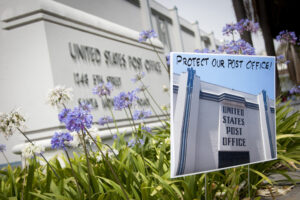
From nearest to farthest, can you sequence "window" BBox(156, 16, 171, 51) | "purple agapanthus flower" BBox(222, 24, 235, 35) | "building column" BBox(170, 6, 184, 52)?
"purple agapanthus flower" BBox(222, 24, 235, 35) < "window" BBox(156, 16, 171, 51) < "building column" BBox(170, 6, 184, 52)

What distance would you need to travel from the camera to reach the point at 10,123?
2.25 m

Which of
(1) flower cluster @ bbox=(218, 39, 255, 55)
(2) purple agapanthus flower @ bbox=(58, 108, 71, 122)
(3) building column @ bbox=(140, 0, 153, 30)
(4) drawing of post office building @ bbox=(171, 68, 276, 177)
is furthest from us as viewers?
(3) building column @ bbox=(140, 0, 153, 30)

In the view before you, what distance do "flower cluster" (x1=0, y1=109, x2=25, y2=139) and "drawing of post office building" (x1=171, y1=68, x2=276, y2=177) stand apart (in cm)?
124

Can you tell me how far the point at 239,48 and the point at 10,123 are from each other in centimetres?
244

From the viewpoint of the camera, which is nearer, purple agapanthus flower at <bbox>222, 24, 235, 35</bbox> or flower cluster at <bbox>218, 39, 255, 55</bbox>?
flower cluster at <bbox>218, 39, 255, 55</bbox>

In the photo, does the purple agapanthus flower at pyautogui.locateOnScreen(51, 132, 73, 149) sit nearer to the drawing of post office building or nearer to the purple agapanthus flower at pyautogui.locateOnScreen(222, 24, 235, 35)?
the drawing of post office building

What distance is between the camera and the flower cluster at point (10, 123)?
7.39 ft

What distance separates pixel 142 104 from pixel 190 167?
20.1 ft

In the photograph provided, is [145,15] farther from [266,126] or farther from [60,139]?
[60,139]

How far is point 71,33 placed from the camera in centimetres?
598

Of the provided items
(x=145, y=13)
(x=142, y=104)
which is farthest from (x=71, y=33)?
(x=145, y=13)

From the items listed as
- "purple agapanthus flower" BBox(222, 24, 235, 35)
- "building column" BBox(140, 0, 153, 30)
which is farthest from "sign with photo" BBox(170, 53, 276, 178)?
"building column" BBox(140, 0, 153, 30)

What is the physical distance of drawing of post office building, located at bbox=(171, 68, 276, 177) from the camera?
5.33 feet

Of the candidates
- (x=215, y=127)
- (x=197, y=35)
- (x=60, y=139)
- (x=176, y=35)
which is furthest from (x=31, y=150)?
(x=197, y=35)
